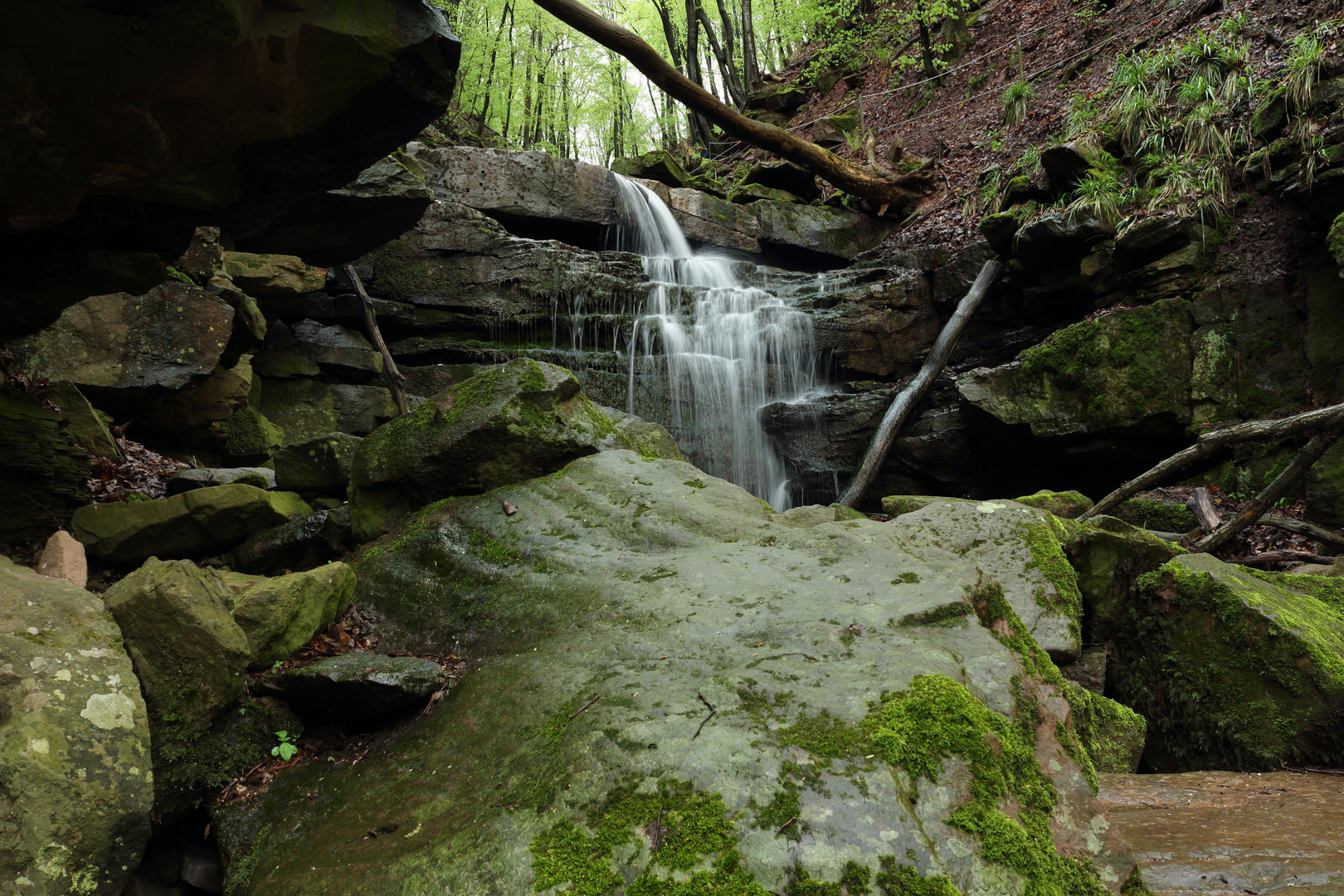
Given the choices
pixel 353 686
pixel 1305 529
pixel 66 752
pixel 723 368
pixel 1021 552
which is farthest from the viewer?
pixel 723 368

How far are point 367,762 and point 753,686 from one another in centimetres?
170

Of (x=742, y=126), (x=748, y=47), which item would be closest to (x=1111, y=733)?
(x=742, y=126)

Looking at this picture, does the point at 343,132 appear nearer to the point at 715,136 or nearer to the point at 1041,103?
the point at 1041,103

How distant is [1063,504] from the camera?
6488 millimetres

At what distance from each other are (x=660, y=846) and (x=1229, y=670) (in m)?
3.88

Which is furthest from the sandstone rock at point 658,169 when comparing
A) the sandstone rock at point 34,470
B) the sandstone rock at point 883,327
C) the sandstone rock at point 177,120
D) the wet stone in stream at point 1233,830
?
the wet stone in stream at point 1233,830

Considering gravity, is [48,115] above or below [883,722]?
above

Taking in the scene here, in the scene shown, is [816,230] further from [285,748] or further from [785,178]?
[285,748]

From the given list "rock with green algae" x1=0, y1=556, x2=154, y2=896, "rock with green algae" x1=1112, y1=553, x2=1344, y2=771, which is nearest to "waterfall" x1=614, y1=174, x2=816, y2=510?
"rock with green algae" x1=1112, y1=553, x2=1344, y2=771

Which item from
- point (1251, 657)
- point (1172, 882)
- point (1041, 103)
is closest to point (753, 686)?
point (1172, 882)

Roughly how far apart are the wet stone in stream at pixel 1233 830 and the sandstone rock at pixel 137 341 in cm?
876

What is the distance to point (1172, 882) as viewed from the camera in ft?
7.78

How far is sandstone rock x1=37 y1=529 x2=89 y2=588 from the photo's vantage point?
3529 millimetres

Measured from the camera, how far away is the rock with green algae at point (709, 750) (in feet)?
6.41
